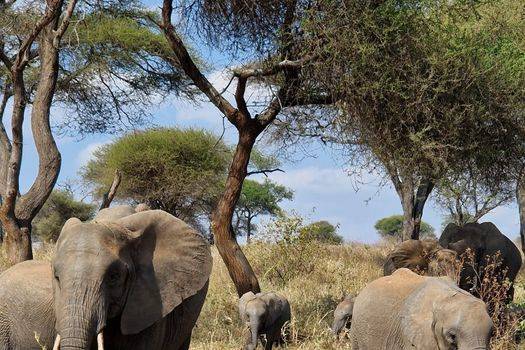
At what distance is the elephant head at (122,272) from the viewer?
5.24m

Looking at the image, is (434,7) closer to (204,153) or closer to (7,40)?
(7,40)

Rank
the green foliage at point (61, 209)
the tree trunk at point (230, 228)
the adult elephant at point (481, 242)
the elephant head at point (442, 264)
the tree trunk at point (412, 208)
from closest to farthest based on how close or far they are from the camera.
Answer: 1. the elephant head at point (442, 264)
2. the tree trunk at point (230, 228)
3. the adult elephant at point (481, 242)
4. the tree trunk at point (412, 208)
5. the green foliage at point (61, 209)

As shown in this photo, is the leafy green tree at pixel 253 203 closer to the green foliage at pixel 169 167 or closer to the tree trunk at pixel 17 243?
the green foliage at pixel 169 167

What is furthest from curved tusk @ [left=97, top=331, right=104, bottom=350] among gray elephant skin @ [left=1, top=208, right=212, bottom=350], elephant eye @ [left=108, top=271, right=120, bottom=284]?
elephant eye @ [left=108, top=271, right=120, bottom=284]

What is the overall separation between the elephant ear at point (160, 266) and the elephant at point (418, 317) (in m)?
1.41

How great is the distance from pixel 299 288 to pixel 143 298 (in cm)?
811

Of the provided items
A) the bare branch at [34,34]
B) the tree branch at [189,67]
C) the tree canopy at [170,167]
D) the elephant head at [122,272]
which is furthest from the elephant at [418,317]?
the tree canopy at [170,167]

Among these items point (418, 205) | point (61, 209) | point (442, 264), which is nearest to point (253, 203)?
point (61, 209)

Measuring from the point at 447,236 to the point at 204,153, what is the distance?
47.6 ft

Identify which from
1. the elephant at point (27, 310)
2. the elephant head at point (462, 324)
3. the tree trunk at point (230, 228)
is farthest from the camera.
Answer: the tree trunk at point (230, 228)

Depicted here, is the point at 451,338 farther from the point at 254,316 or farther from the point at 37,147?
the point at 37,147

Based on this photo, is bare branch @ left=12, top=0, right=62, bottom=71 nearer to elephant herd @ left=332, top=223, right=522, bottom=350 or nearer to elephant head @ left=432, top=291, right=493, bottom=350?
elephant herd @ left=332, top=223, right=522, bottom=350

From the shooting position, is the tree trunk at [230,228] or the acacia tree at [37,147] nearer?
the acacia tree at [37,147]

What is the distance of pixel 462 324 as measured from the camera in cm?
547
